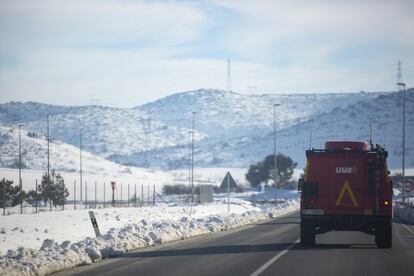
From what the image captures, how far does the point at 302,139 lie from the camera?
19150cm

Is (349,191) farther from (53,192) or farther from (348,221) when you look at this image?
(53,192)

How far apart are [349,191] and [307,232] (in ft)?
6.24

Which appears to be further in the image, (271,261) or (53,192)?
(53,192)

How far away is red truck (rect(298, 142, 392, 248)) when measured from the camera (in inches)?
891

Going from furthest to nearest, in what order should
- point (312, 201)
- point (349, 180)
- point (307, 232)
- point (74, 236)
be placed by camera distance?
point (74, 236) → point (307, 232) → point (312, 201) → point (349, 180)

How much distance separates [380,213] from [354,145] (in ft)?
8.85

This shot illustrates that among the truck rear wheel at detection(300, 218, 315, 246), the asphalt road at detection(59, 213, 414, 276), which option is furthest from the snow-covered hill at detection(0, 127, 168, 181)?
the truck rear wheel at detection(300, 218, 315, 246)

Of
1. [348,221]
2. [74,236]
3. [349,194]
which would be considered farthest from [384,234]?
[74,236]

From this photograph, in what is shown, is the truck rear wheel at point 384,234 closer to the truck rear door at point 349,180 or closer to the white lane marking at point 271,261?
the truck rear door at point 349,180

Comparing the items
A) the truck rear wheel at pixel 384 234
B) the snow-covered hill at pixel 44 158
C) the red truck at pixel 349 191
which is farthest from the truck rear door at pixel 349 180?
the snow-covered hill at pixel 44 158

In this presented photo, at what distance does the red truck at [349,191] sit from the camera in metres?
22.6

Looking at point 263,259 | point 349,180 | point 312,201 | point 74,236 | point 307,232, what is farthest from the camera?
point 74,236

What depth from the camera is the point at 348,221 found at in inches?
904

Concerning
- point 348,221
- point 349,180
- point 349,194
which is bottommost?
point 348,221
